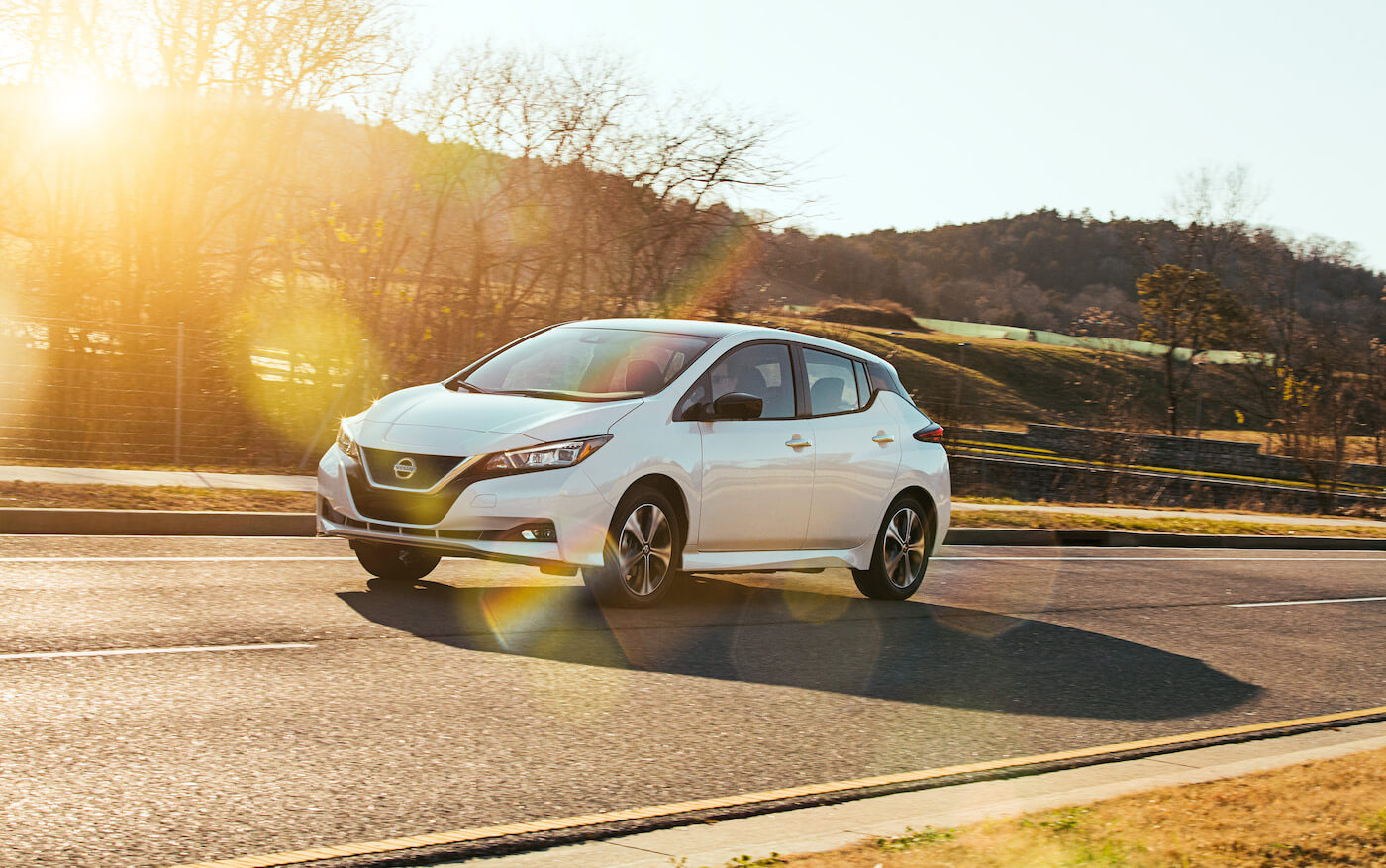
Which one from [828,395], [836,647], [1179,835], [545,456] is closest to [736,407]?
[828,395]

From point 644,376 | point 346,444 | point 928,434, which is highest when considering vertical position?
point 644,376

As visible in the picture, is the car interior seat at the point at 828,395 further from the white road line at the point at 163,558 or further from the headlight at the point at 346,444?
the white road line at the point at 163,558

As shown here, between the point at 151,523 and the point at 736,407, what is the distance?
5435 mm

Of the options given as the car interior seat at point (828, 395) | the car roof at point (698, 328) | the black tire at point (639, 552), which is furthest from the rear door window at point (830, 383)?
the black tire at point (639, 552)

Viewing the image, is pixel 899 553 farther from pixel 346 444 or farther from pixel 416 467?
pixel 346 444

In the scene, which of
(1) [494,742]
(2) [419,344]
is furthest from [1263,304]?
(1) [494,742]

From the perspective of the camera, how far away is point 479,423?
8234 millimetres

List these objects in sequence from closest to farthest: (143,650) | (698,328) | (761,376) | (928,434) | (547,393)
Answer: (143,650), (547,393), (761,376), (698,328), (928,434)

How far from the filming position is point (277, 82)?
1891 cm

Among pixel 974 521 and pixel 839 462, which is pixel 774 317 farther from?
pixel 839 462

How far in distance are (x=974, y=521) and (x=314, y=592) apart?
10691mm

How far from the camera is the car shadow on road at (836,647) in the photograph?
24.0 feet

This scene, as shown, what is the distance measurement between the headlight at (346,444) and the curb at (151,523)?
3109mm

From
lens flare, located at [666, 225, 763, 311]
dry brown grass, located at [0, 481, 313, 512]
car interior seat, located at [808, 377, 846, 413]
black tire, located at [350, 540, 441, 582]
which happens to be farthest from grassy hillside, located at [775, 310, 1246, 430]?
black tire, located at [350, 540, 441, 582]
